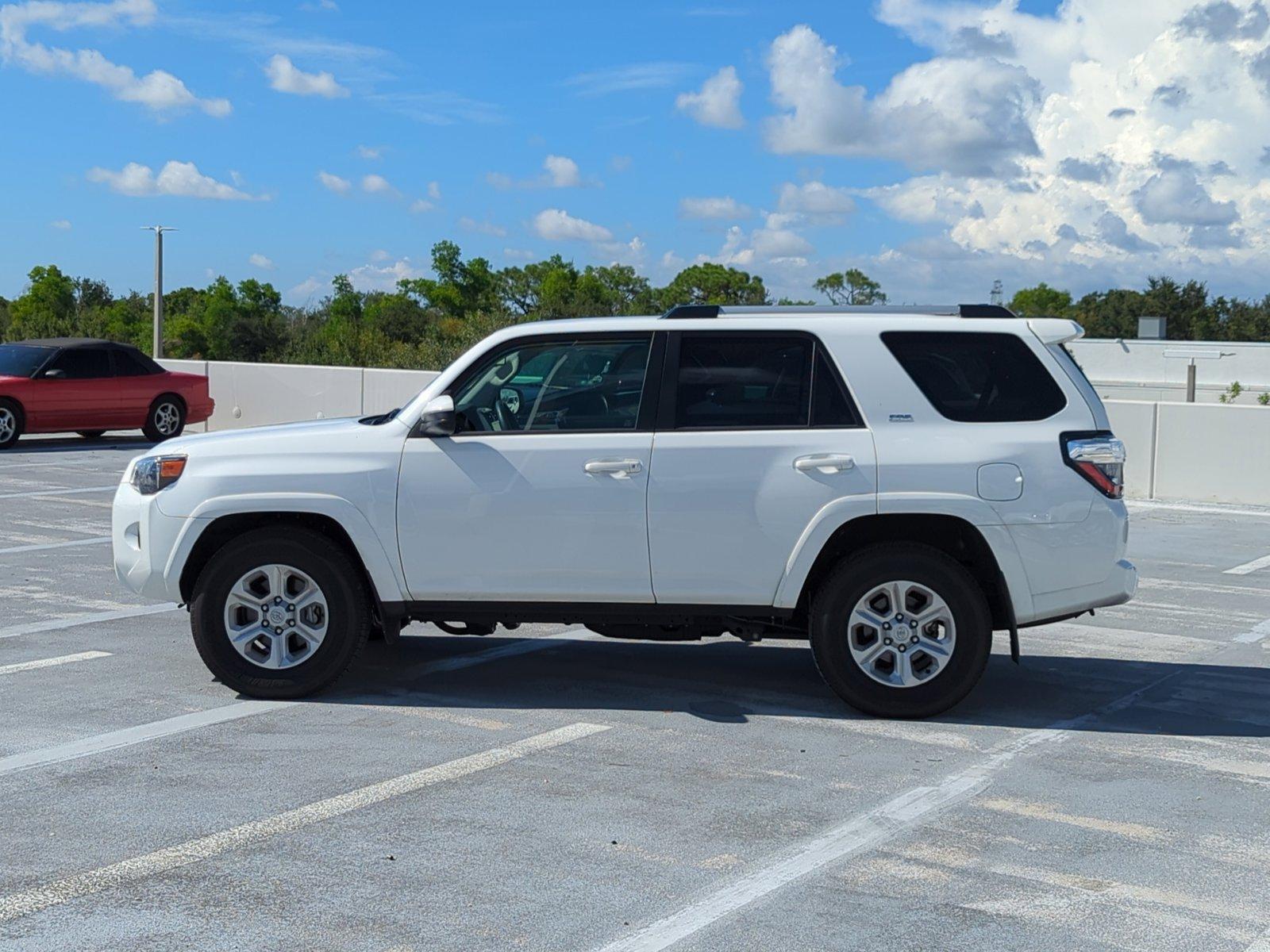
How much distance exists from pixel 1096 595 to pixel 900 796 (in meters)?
1.79

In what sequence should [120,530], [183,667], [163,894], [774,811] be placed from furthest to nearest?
1. [183,667]
2. [120,530]
3. [774,811]
4. [163,894]

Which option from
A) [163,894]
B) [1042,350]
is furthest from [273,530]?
[1042,350]

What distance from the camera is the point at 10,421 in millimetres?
23016

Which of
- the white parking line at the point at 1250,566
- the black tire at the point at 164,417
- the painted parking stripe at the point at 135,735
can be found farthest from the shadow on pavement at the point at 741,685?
the black tire at the point at 164,417

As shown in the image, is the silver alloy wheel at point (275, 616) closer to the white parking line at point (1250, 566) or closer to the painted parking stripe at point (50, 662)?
the painted parking stripe at point (50, 662)

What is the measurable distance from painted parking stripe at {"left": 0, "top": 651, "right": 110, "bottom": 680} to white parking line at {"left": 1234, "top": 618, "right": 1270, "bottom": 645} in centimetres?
671

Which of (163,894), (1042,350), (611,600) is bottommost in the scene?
(163,894)

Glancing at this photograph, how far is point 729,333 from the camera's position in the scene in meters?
7.36

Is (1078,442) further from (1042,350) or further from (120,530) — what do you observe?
(120,530)

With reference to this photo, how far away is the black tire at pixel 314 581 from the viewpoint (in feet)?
24.2

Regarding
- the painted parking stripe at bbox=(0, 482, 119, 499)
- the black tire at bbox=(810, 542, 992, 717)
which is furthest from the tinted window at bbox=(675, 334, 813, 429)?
the painted parking stripe at bbox=(0, 482, 119, 499)

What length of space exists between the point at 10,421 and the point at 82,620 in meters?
14.7

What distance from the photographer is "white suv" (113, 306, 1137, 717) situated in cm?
710

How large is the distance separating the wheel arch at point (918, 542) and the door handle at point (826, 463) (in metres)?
0.25
